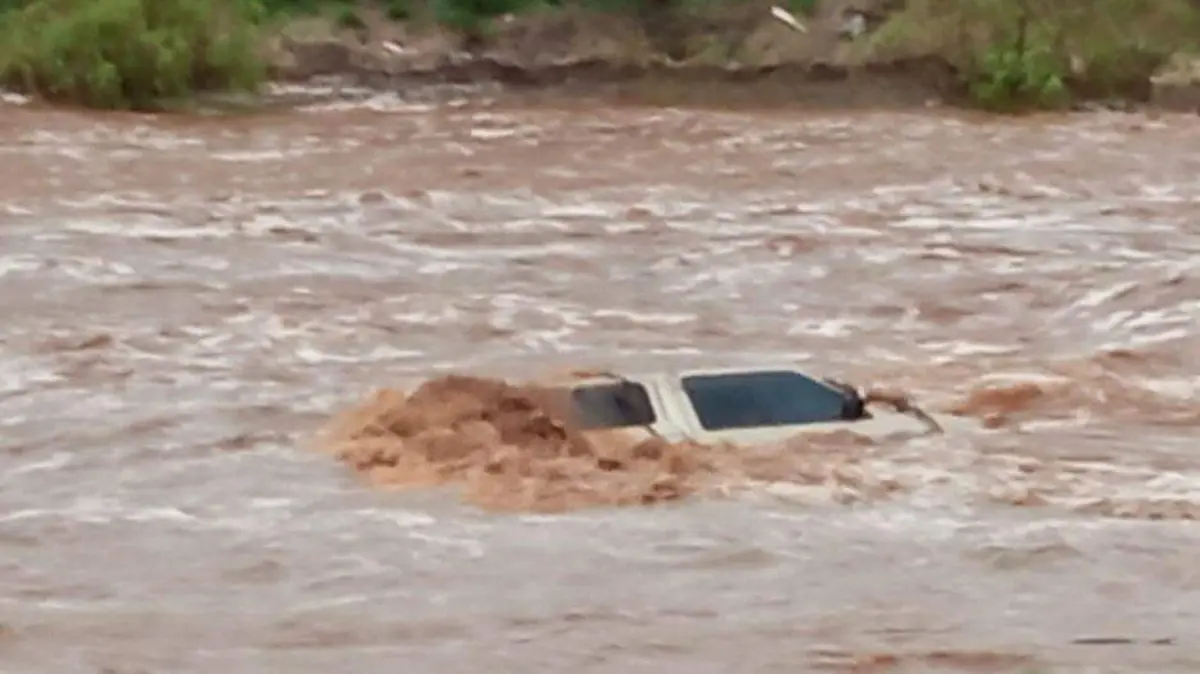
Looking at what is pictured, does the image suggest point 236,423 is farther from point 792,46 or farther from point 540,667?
point 792,46

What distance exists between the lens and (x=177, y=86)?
39.9ft

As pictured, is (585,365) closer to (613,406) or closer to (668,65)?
(613,406)

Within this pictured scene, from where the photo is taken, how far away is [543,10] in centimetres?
1523

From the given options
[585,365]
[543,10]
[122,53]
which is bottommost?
[585,365]

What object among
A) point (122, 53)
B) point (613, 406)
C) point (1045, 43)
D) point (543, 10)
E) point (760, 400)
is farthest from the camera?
point (543, 10)

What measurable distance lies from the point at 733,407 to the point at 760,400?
10cm

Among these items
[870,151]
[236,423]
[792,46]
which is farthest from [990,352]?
[792,46]

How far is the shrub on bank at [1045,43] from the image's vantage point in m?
12.9

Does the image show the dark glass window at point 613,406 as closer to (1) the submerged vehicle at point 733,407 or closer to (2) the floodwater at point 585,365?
(1) the submerged vehicle at point 733,407

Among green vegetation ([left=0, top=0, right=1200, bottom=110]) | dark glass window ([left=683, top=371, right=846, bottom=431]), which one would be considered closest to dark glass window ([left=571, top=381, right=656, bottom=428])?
dark glass window ([left=683, top=371, right=846, bottom=431])

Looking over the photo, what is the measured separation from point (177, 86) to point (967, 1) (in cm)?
548

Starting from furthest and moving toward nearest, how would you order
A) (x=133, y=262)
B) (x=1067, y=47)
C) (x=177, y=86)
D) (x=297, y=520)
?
(x=1067, y=47) < (x=177, y=86) < (x=133, y=262) < (x=297, y=520)

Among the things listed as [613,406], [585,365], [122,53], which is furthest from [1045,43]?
[613,406]

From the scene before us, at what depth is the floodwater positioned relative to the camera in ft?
10.4
